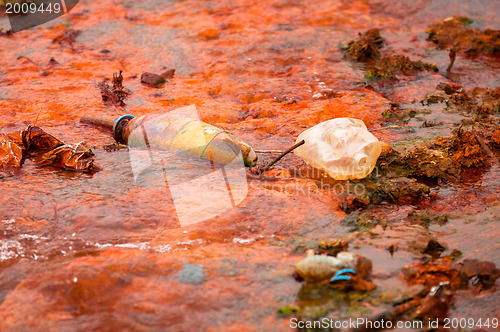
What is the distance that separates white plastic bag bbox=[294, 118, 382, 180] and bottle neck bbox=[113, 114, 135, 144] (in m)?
1.64

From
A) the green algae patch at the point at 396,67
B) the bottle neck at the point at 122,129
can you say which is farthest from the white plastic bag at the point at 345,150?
the green algae patch at the point at 396,67

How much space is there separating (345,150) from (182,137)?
1289 millimetres

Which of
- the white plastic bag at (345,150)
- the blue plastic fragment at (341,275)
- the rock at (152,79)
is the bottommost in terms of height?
the blue plastic fragment at (341,275)

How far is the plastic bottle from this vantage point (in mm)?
3578

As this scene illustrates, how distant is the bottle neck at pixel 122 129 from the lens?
13.3 ft

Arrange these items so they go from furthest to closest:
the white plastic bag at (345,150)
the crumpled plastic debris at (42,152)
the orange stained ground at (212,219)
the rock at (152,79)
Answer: the rock at (152,79) → the crumpled plastic debris at (42,152) → the white plastic bag at (345,150) → the orange stained ground at (212,219)

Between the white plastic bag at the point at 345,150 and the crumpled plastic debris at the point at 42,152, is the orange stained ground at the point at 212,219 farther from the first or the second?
the white plastic bag at the point at 345,150

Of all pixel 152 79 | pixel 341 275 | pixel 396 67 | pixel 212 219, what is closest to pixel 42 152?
pixel 212 219

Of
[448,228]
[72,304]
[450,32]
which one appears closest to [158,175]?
[72,304]

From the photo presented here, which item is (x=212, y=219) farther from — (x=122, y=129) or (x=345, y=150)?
(x=122, y=129)

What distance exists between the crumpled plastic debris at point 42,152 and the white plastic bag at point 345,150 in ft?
5.59

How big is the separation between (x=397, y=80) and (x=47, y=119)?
3.72 meters

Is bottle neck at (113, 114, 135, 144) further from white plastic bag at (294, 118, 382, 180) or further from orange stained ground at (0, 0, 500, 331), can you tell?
white plastic bag at (294, 118, 382, 180)

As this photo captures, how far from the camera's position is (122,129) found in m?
4.07
